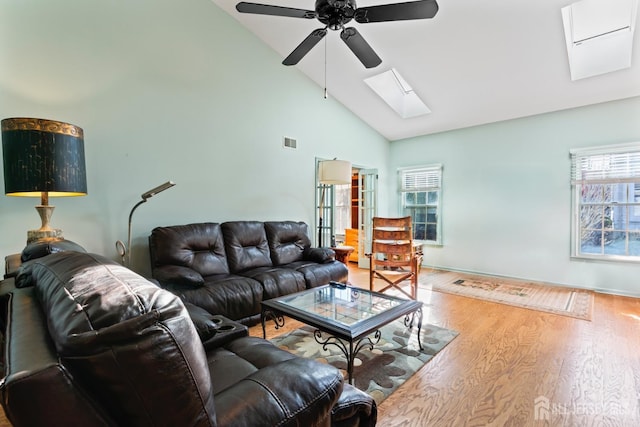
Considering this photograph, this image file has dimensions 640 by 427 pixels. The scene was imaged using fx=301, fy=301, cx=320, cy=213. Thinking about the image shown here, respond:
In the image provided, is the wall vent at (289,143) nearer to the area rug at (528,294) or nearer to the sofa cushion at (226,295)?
the sofa cushion at (226,295)

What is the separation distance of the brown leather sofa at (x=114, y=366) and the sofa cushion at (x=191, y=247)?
2.09 m

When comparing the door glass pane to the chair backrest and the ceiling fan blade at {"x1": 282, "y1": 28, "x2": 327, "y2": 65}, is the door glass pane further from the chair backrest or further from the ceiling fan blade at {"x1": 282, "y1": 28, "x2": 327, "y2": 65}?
the ceiling fan blade at {"x1": 282, "y1": 28, "x2": 327, "y2": 65}

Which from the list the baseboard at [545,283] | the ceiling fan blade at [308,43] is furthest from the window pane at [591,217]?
the ceiling fan blade at [308,43]

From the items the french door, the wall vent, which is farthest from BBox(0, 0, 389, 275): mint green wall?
the french door

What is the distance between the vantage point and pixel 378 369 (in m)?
2.13

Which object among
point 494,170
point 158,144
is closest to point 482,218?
point 494,170

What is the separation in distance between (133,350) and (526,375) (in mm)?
2459

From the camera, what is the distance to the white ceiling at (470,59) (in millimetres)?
3066

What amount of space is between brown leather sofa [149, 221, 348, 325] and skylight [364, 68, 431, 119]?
2.58 m

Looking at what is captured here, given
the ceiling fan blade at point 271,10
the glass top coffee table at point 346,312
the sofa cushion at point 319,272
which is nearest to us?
the glass top coffee table at point 346,312

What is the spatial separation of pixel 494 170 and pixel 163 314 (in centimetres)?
533

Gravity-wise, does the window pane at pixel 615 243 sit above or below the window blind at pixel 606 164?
below

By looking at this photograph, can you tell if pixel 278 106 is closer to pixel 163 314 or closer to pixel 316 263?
pixel 316 263

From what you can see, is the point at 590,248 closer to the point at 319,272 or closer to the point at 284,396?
the point at 319,272
